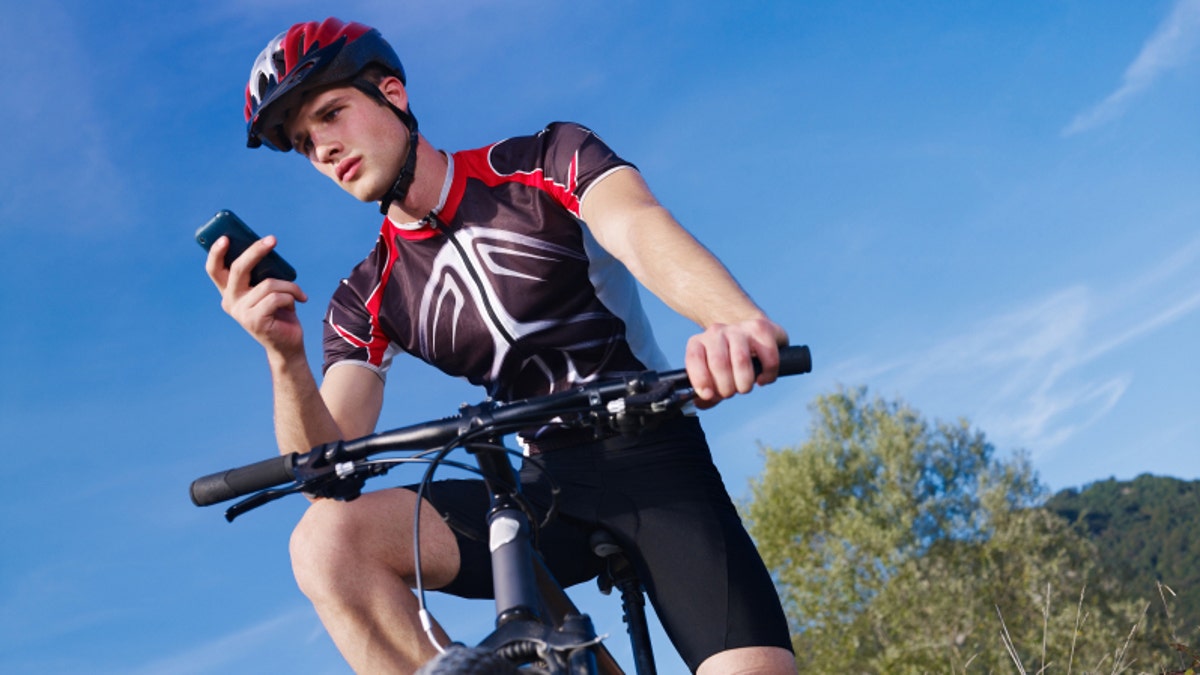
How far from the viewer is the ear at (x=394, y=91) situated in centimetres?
440

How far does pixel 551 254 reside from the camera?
4199mm

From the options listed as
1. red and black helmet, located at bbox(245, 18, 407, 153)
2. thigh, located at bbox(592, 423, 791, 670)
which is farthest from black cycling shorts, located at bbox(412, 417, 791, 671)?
red and black helmet, located at bbox(245, 18, 407, 153)

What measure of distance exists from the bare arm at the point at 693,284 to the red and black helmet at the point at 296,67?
43.0 inches

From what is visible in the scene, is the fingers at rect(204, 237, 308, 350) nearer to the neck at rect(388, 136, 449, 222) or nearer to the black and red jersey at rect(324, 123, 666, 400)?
the black and red jersey at rect(324, 123, 666, 400)

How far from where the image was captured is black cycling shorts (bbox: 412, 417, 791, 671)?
3652mm

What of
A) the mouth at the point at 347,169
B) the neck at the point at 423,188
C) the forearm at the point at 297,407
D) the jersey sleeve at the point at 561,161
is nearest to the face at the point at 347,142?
the mouth at the point at 347,169

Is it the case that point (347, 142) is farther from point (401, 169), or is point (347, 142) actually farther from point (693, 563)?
point (693, 563)

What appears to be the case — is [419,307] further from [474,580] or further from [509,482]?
[509,482]

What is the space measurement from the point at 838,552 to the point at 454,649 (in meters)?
33.8

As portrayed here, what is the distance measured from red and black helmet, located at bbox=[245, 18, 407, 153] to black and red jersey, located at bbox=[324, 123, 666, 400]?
1.69ft

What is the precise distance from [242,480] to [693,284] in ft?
4.40

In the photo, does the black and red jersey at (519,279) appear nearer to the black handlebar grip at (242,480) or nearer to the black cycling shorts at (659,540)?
the black cycling shorts at (659,540)

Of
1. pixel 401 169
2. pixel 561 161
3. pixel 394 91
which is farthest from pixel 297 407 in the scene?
pixel 394 91

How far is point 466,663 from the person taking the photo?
2.21 meters
